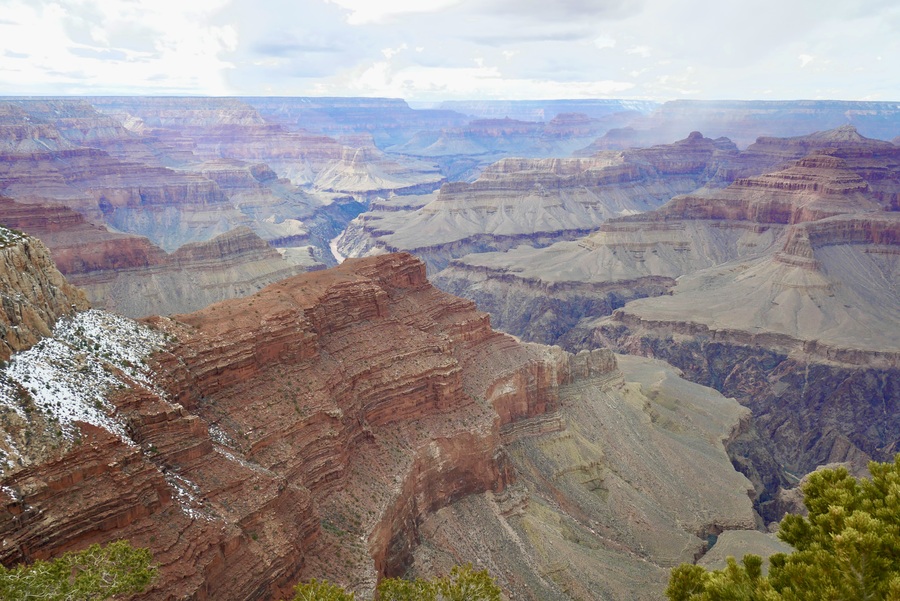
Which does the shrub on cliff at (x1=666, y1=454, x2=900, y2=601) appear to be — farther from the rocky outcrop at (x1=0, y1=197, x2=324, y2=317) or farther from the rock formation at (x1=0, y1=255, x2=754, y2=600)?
the rocky outcrop at (x1=0, y1=197, x2=324, y2=317)

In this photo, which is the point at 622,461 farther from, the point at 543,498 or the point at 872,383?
the point at 872,383

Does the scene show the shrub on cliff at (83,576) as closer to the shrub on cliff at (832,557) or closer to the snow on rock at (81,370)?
the snow on rock at (81,370)

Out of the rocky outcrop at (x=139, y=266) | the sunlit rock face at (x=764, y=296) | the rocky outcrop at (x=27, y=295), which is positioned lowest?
the sunlit rock face at (x=764, y=296)

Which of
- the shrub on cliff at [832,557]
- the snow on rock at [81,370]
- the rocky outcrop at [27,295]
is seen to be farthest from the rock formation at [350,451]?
the shrub on cliff at [832,557]

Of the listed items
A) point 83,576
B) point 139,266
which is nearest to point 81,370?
point 83,576

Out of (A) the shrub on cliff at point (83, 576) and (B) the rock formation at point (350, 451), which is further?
(B) the rock formation at point (350, 451)

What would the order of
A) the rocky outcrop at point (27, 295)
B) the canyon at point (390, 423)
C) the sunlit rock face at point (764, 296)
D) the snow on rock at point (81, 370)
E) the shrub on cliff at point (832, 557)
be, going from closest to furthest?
1. the shrub on cliff at point (832, 557)
2. the snow on rock at point (81, 370)
3. the canyon at point (390, 423)
4. the rocky outcrop at point (27, 295)
5. the sunlit rock face at point (764, 296)
